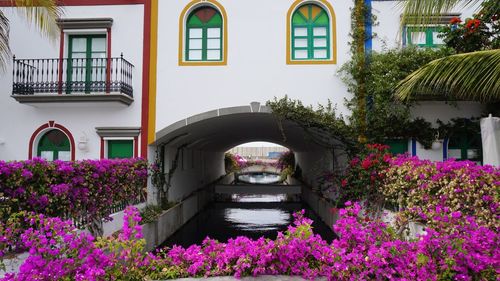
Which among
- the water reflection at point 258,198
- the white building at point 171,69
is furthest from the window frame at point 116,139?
the water reflection at point 258,198

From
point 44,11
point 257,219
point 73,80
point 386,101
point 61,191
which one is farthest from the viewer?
point 257,219

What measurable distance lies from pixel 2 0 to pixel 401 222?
12290 mm

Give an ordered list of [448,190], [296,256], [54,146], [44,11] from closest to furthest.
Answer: [296,256] → [448,190] → [44,11] → [54,146]

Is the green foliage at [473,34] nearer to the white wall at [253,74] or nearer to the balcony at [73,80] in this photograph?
the white wall at [253,74]

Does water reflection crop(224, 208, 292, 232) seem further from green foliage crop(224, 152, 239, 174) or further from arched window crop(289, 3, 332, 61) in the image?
green foliage crop(224, 152, 239, 174)

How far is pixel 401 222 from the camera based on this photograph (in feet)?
18.0

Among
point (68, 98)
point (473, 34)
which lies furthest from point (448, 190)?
point (68, 98)

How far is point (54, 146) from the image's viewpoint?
445 inches

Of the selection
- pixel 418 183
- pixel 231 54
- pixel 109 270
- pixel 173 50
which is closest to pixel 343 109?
pixel 231 54

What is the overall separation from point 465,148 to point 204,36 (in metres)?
7.97

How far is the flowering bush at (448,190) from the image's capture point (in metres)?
5.23

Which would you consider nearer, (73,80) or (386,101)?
(386,101)

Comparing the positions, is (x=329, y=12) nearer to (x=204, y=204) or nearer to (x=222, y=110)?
(x=222, y=110)

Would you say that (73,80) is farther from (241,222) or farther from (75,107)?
(241,222)
